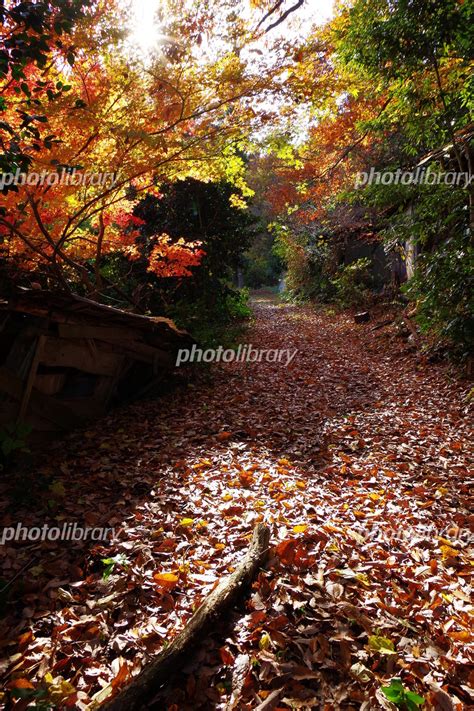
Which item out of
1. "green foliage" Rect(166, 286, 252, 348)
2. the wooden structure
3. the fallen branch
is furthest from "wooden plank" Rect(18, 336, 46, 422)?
the fallen branch

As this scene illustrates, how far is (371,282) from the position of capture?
1588 centimetres

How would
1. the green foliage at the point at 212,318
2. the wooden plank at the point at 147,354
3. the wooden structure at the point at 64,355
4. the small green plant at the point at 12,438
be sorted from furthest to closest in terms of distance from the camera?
the green foliage at the point at 212,318 → the wooden plank at the point at 147,354 → the wooden structure at the point at 64,355 → the small green plant at the point at 12,438

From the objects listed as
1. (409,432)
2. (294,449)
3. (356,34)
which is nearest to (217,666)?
(294,449)

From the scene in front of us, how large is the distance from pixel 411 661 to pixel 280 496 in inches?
76.4

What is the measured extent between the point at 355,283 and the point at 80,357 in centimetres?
1297

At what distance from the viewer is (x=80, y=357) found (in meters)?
5.66

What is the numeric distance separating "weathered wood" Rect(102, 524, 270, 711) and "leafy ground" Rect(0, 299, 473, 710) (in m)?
0.10

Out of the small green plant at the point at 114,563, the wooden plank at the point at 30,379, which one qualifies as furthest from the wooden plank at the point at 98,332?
the small green plant at the point at 114,563

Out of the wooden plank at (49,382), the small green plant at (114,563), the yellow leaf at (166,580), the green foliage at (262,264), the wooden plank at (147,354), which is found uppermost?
the green foliage at (262,264)

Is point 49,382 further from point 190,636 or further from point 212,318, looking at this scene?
point 212,318

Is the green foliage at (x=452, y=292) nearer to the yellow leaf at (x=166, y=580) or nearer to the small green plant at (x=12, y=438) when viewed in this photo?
the yellow leaf at (x=166, y=580)

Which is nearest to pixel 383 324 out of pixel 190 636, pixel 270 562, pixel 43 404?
pixel 43 404

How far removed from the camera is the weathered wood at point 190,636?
204 centimetres

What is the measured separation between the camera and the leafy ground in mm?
2232
